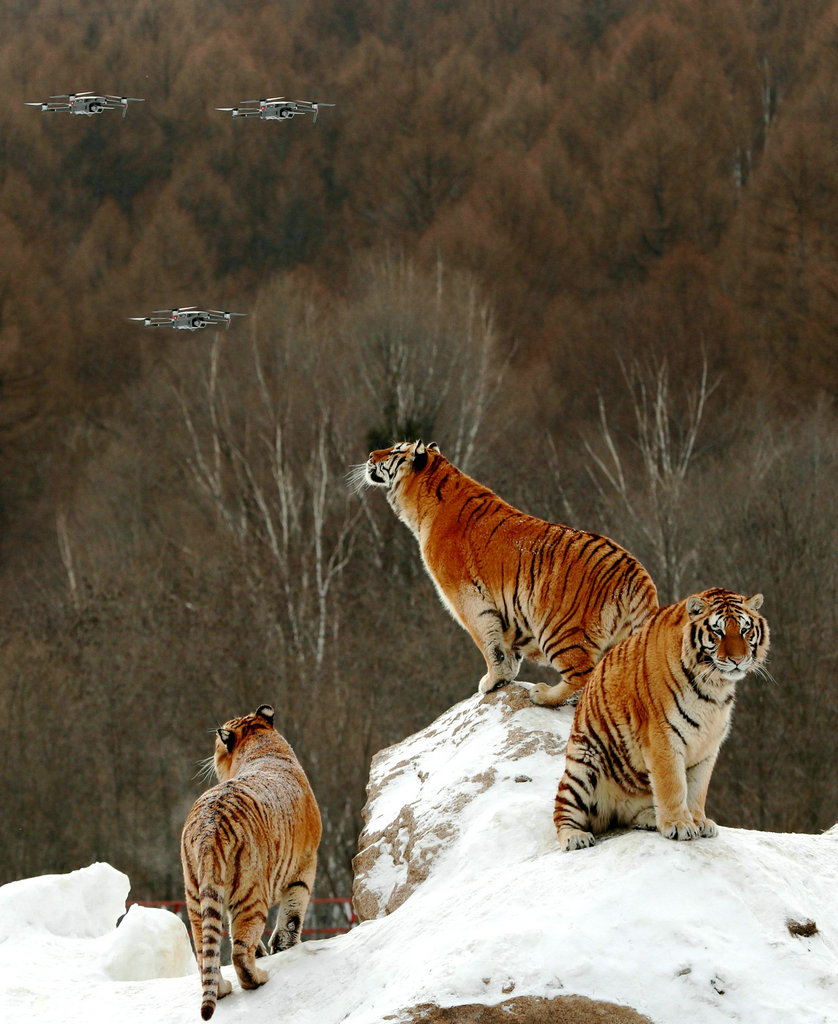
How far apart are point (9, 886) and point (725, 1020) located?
694cm

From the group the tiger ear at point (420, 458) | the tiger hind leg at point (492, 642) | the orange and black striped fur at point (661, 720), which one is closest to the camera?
the orange and black striped fur at point (661, 720)

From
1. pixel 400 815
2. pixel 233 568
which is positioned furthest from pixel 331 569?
pixel 400 815

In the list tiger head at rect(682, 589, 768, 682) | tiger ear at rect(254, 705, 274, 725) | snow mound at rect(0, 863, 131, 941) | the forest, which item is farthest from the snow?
the forest

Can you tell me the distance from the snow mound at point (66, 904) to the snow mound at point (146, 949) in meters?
0.54

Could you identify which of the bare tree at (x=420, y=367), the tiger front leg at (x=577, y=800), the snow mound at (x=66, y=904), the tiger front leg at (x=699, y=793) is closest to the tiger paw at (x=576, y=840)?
the tiger front leg at (x=577, y=800)

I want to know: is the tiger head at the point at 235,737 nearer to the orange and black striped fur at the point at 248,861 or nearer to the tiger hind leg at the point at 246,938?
the orange and black striped fur at the point at 248,861

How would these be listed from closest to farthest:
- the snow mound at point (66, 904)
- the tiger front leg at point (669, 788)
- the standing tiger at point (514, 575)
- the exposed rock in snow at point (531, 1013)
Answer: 1. the exposed rock in snow at point (531, 1013)
2. the tiger front leg at point (669, 788)
3. the standing tiger at point (514, 575)
4. the snow mound at point (66, 904)

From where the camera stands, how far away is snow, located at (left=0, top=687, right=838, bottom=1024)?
20.6 ft

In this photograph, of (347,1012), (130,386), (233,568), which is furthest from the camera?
(130,386)

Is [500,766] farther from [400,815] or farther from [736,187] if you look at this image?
[736,187]

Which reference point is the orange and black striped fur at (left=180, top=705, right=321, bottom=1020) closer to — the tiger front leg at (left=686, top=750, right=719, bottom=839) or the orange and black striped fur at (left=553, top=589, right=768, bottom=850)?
the orange and black striped fur at (left=553, top=589, right=768, bottom=850)

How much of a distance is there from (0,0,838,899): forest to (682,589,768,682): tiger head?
21.9 metres

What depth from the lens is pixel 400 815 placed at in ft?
31.0

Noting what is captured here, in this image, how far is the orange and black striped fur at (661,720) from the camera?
22.0 ft
